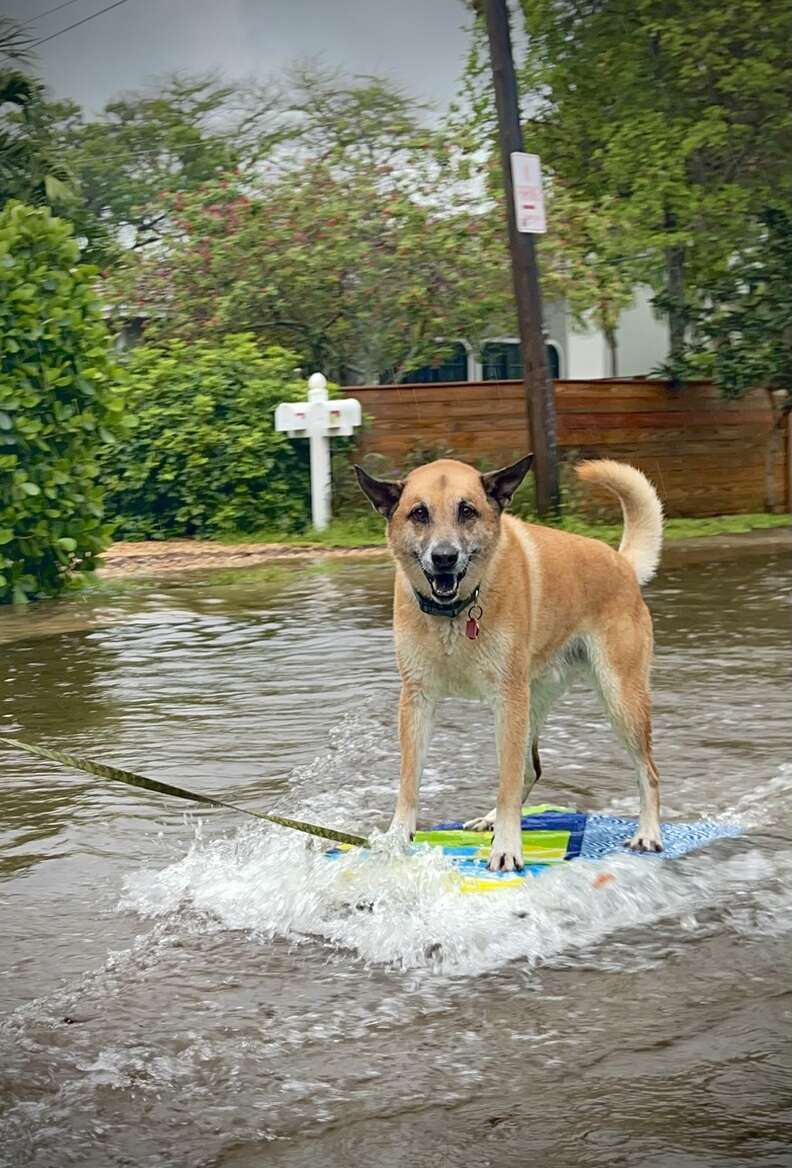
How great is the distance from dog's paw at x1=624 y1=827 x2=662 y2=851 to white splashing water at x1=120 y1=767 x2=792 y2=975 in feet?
0.35

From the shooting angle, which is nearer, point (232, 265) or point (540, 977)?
point (540, 977)

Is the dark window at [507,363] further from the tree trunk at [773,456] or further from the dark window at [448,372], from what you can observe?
the tree trunk at [773,456]

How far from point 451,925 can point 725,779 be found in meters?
2.22

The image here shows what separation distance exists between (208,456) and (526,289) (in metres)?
3.73

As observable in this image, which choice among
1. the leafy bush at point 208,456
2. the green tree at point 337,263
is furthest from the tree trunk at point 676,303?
the leafy bush at point 208,456

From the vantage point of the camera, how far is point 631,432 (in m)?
19.0

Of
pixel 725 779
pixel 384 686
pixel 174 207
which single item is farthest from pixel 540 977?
pixel 174 207

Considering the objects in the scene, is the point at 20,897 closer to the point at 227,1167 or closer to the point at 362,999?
the point at 362,999

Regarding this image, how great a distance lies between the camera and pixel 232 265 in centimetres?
2014

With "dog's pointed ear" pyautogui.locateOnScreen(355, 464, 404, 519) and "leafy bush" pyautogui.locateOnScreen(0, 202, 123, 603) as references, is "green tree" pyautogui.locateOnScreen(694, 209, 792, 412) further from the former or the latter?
"dog's pointed ear" pyautogui.locateOnScreen(355, 464, 404, 519)

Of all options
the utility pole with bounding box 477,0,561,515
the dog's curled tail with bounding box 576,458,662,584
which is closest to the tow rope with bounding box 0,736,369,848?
the dog's curled tail with bounding box 576,458,662,584

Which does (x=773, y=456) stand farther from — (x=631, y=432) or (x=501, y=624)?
Result: (x=501, y=624)

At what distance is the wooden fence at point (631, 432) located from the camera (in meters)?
17.1

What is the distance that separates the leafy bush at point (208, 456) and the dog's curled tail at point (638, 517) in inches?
394
